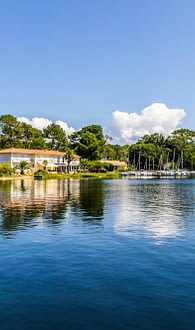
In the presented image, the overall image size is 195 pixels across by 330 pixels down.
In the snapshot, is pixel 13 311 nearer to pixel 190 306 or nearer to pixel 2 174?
pixel 190 306

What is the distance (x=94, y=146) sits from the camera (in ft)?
500

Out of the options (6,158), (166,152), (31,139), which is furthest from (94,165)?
(166,152)

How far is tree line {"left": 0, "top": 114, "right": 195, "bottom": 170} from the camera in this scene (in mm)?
147625

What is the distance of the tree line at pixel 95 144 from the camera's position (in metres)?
148

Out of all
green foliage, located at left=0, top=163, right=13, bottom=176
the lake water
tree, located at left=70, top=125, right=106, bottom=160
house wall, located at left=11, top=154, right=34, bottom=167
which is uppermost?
tree, located at left=70, top=125, right=106, bottom=160

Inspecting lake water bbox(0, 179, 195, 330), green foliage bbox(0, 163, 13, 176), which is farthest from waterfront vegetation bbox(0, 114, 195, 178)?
lake water bbox(0, 179, 195, 330)

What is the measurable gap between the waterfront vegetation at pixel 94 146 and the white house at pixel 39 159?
3421mm

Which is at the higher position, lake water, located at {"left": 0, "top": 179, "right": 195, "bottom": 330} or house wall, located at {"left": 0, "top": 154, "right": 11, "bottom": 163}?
house wall, located at {"left": 0, "top": 154, "right": 11, "bottom": 163}

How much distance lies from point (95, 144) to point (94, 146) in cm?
96

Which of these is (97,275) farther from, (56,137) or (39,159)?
(56,137)

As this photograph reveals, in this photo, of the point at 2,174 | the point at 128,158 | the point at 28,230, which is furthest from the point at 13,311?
the point at 128,158

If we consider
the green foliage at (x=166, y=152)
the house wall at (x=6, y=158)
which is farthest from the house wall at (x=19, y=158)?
the green foliage at (x=166, y=152)

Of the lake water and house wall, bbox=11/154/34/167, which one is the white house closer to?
house wall, bbox=11/154/34/167

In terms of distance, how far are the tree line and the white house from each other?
633 centimetres
